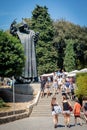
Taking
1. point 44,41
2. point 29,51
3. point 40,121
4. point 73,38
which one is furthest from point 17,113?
point 73,38

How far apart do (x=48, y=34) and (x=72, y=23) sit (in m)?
11.7

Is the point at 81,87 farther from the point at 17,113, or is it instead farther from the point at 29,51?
the point at 29,51

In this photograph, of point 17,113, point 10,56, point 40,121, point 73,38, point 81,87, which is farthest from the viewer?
point 73,38

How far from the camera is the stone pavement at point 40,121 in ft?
60.6

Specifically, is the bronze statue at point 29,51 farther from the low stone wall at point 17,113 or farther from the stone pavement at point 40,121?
the stone pavement at point 40,121

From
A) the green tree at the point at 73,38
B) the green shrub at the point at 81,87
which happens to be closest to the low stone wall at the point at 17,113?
the green shrub at the point at 81,87

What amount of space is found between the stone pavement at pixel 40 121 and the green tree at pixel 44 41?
3182cm

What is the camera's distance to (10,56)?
98.5 ft

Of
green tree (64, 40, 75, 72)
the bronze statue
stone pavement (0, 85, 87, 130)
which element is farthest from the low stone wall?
green tree (64, 40, 75, 72)

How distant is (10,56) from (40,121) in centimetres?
973

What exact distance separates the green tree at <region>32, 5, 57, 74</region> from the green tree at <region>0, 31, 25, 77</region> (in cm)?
3174

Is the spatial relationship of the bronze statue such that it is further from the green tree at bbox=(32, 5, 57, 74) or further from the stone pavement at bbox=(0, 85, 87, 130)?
the green tree at bbox=(32, 5, 57, 74)

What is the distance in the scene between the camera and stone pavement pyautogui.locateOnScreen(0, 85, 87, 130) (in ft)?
60.6

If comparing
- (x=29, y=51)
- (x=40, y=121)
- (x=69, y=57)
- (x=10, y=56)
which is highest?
(x=69, y=57)
